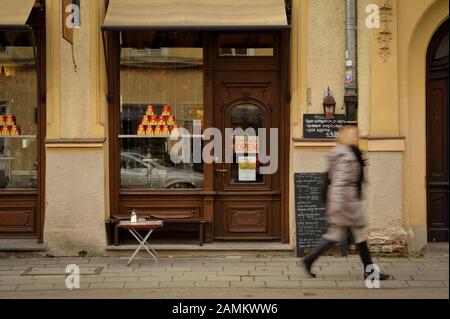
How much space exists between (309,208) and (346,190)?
1.98 m

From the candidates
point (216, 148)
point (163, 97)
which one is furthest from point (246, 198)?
Result: point (163, 97)

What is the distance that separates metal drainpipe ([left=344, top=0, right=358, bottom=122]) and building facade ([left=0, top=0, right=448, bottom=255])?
3cm

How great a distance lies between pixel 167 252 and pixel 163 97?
2.37m

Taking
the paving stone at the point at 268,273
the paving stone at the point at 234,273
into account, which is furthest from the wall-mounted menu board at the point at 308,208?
the paving stone at the point at 234,273

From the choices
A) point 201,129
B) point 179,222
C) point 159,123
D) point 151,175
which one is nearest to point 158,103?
point 159,123

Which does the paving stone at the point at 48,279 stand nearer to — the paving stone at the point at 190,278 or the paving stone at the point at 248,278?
the paving stone at the point at 190,278

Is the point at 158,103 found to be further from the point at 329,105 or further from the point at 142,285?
the point at 142,285

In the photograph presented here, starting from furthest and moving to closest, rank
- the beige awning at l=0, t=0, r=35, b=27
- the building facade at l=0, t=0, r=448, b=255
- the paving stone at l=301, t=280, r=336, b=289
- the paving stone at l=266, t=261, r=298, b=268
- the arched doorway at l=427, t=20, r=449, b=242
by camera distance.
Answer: the arched doorway at l=427, t=20, r=449, b=242, the building facade at l=0, t=0, r=448, b=255, the beige awning at l=0, t=0, r=35, b=27, the paving stone at l=266, t=261, r=298, b=268, the paving stone at l=301, t=280, r=336, b=289

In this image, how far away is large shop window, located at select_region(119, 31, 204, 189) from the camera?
11000 mm

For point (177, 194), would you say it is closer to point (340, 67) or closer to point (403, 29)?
point (340, 67)

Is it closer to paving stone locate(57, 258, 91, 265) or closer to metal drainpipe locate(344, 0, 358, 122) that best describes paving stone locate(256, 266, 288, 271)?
metal drainpipe locate(344, 0, 358, 122)

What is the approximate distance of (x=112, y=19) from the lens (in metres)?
10.3

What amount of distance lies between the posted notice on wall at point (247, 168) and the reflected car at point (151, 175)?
631 mm

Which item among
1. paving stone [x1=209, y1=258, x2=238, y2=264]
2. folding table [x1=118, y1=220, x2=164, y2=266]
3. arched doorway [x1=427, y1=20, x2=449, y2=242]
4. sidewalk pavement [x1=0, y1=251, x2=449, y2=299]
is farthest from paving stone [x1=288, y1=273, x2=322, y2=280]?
arched doorway [x1=427, y1=20, x2=449, y2=242]
